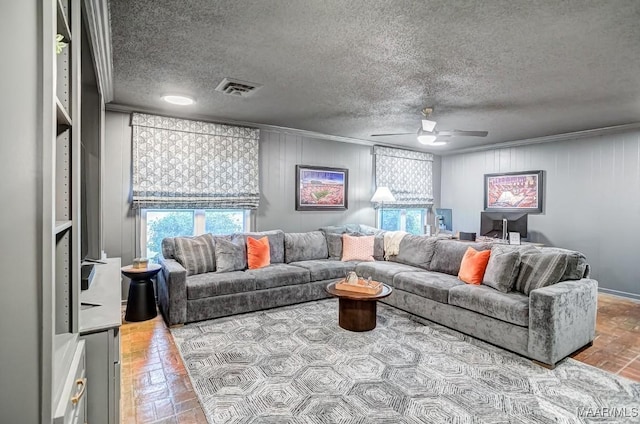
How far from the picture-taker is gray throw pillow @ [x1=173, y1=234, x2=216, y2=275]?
12.8 ft

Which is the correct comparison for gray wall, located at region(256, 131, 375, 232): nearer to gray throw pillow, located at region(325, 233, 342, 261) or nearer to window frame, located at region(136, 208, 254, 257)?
window frame, located at region(136, 208, 254, 257)

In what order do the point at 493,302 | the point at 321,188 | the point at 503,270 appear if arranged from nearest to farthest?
the point at 493,302 → the point at 503,270 → the point at 321,188

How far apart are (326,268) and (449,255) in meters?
1.57

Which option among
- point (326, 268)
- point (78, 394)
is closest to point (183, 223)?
point (326, 268)

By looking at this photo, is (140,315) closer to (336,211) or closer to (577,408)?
(336,211)

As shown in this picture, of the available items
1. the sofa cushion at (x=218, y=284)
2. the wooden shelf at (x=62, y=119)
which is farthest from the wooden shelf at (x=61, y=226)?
the sofa cushion at (x=218, y=284)

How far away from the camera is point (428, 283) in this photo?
372 cm

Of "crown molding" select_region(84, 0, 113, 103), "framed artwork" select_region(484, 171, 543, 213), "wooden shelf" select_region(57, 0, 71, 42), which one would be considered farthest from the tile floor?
"crown molding" select_region(84, 0, 113, 103)

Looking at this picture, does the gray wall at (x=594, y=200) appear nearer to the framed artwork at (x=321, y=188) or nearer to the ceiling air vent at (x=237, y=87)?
the framed artwork at (x=321, y=188)

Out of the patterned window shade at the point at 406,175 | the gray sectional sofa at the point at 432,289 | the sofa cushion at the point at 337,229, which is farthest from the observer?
the patterned window shade at the point at 406,175

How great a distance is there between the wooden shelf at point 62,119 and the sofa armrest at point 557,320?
329 cm

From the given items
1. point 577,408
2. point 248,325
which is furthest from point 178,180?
point 577,408

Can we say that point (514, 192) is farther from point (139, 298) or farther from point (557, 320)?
point (139, 298)

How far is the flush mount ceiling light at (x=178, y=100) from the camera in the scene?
12.0ft
